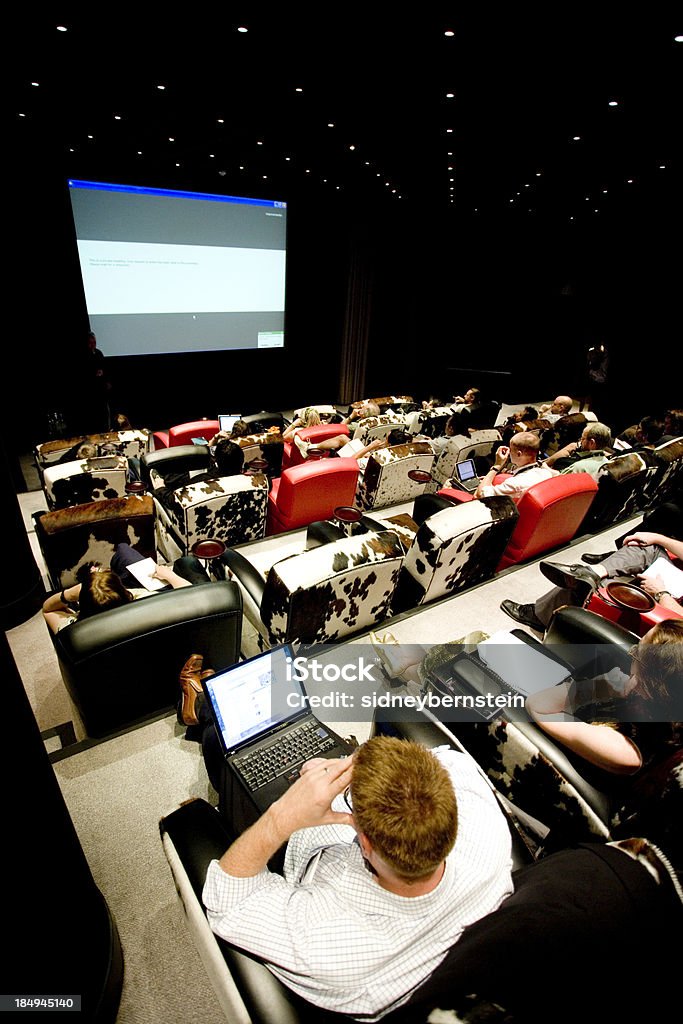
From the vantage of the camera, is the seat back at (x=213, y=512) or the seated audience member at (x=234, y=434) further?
the seated audience member at (x=234, y=434)

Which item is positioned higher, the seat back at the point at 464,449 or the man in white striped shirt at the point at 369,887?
the man in white striped shirt at the point at 369,887

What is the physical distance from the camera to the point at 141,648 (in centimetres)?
195

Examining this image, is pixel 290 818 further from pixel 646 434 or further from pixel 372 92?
pixel 646 434

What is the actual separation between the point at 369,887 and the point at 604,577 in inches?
105

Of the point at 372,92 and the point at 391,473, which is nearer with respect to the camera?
the point at 372,92

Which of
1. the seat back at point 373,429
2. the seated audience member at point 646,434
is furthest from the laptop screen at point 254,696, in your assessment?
the seated audience member at point 646,434

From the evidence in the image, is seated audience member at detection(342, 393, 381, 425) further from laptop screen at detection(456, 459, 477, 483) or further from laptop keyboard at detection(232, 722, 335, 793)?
laptop keyboard at detection(232, 722, 335, 793)

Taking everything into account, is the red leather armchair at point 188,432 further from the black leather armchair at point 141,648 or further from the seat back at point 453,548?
the black leather armchair at point 141,648

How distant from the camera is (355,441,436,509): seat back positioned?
14.4 feet

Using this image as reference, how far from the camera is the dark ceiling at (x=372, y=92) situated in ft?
7.76

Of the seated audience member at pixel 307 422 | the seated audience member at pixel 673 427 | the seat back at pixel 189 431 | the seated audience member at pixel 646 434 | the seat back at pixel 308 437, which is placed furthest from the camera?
the seat back at pixel 189 431

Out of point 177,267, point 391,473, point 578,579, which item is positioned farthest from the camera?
point 177,267

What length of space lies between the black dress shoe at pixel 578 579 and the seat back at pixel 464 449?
1.98 meters

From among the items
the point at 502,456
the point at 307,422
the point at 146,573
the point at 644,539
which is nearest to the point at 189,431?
the point at 307,422
